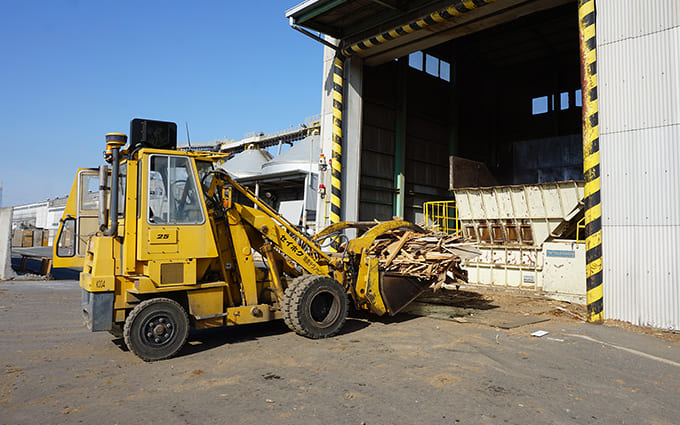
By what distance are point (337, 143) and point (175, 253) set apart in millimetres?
8612

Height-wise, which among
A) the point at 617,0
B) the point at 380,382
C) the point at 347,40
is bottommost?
the point at 380,382

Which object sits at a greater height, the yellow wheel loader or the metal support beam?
the metal support beam

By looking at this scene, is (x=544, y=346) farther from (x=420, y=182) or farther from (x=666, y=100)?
(x=420, y=182)

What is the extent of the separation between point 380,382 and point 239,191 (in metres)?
3.64

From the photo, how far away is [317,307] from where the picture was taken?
23.9 feet

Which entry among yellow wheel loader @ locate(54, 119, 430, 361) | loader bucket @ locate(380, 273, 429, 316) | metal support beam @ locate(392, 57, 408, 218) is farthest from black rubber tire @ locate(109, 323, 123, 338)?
metal support beam @ locate(392, 57, 408, 218)

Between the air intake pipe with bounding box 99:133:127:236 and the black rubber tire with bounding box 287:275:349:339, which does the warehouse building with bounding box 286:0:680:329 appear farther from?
the air intake pipe with bounding box 99:133:127:236

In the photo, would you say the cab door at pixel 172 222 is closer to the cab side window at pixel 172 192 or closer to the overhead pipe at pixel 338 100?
the cab side window at pixel 172 192

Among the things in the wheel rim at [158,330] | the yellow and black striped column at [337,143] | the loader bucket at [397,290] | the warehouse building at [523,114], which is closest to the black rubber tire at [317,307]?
the loader bucket at [397,290]

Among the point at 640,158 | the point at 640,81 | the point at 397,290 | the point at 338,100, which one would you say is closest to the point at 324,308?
the point at 397,290

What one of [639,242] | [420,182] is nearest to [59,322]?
[639,242]

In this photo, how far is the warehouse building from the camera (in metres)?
8.02

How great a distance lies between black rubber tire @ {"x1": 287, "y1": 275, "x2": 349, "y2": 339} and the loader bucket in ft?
2.92

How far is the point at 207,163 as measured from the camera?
22.0ft
